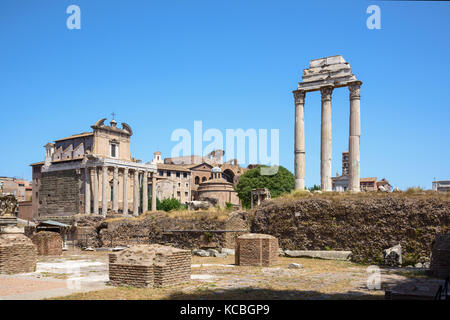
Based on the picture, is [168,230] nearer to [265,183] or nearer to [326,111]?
[326,111]

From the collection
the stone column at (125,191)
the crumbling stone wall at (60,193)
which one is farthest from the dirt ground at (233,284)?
the crumbling stone wall at (60,193)

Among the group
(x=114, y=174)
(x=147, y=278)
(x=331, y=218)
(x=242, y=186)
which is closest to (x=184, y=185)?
(x=242, y=186)

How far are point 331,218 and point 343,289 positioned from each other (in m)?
8.66

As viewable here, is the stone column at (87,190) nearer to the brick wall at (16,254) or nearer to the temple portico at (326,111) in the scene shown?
the temple portico at (326,111)

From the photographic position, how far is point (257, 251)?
599 inches

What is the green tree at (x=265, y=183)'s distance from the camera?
195 ft

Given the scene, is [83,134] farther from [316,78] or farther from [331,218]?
[331,218]

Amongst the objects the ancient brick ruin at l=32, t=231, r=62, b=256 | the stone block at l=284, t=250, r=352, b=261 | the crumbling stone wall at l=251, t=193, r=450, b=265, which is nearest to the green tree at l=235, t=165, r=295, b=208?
the ancient brick ruin at l=32, t=231, r=62, b=256

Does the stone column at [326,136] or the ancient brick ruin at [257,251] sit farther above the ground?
the stone column at [326,136]

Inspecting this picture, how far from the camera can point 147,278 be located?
9.88 m

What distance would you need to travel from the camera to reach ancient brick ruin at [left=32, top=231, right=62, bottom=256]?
21.5m

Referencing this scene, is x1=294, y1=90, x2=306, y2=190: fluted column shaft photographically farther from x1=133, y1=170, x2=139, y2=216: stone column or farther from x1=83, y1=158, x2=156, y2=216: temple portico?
x1=133, y1=170, x2=139, y2=216: stone column

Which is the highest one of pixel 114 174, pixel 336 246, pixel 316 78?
pixel 316 78
